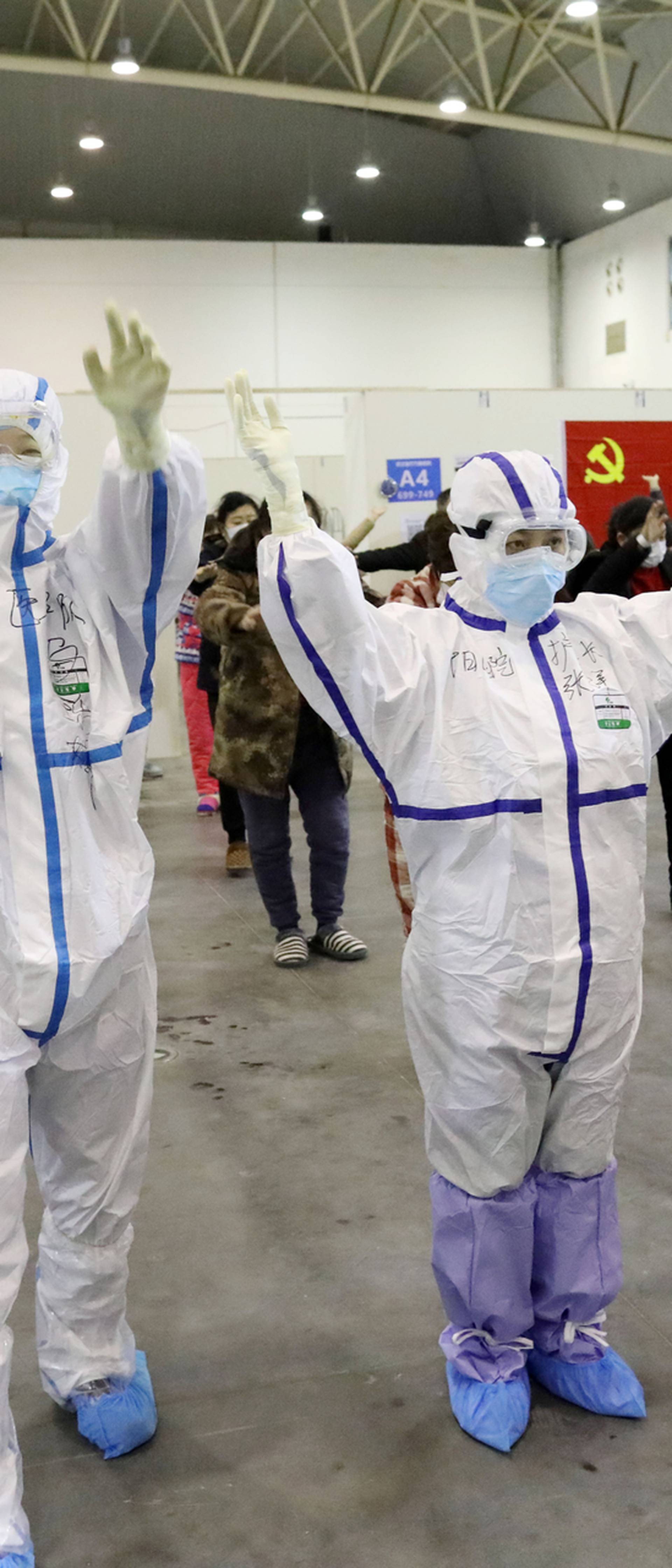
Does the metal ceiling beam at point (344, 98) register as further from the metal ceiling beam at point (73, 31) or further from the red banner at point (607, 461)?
the red banner at point (607, 461)

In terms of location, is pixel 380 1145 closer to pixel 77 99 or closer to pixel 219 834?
pixel 219 834

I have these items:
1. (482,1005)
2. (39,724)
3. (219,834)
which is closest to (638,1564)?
(482,1005)

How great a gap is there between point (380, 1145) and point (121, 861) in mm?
1422

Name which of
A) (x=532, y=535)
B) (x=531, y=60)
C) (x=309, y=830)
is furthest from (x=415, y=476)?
(x=532, y=535)

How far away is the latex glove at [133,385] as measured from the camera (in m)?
1.62

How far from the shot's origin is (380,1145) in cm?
302

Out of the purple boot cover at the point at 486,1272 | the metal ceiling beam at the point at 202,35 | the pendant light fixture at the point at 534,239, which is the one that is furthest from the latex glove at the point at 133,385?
the pendant light fixture at the point at 534,239

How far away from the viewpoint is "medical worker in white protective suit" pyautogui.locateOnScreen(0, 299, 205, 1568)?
170 cm

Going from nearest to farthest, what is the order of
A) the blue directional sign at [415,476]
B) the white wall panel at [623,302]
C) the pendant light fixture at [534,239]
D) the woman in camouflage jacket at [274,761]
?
1. the woman in camouflage jacket at [274,761]
2. the blue directional sign at [415,476]
3. the white wall panel at [623,302]
4. the pendant light fixture at [534,239]

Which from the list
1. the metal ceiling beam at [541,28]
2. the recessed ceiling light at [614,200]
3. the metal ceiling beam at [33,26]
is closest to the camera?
the metal ceiling beam at [33,26]

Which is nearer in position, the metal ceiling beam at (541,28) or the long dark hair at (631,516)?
the long dark hair at (631,516)

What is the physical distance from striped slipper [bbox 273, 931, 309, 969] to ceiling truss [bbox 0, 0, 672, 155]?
7634mm

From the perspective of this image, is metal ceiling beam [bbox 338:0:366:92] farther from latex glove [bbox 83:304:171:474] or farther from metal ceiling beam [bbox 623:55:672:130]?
latex glove [bbox 83:304:171:474]

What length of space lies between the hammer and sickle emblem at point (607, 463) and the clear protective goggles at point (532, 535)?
7.36m
